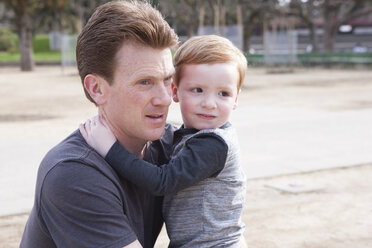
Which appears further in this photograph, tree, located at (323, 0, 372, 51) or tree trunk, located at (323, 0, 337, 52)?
tree trunk, located at (323, 0, 337, 52)

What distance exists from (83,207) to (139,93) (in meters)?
0.46

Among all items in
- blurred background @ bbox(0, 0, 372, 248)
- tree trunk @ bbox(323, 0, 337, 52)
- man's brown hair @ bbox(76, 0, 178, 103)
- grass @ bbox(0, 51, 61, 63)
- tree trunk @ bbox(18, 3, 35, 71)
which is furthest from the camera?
grass @ bbox(0, 51, 61, 63)

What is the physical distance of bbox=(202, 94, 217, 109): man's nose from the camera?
2293mm

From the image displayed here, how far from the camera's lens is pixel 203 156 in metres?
2.17

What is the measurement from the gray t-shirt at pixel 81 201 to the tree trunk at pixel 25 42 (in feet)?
110

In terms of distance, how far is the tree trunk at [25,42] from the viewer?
3408 cm

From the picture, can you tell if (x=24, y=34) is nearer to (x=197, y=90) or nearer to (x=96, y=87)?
(x=197, y=90)

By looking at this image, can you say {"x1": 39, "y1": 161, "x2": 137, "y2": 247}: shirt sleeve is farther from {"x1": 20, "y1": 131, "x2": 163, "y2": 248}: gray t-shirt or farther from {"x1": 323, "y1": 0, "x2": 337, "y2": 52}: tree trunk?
{"x1": 323, "y1": 0, "x2": 337, "y2": 52}: tree trunk

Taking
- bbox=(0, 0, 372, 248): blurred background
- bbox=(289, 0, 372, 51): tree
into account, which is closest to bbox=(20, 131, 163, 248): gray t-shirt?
bbox=(0, 0, 372, 248): blurred background

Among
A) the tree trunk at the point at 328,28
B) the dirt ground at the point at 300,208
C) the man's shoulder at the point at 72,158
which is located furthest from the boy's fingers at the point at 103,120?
the tree trunk at the point at 328,28

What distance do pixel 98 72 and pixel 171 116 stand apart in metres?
9.23

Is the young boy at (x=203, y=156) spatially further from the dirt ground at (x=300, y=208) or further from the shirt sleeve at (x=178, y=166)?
the dirt ground at (x=300, y=208)

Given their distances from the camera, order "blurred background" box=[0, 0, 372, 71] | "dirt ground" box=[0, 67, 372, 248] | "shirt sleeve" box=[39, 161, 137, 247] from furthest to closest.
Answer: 1. "blurred background" box=[0, 0, 372, 71]
2. "dirt ground" box=[0, 67, 372, 248]
3. "shirt sleeve" box=[39, 161, 137, 247]

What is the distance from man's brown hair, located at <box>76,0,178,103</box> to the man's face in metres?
0.03
